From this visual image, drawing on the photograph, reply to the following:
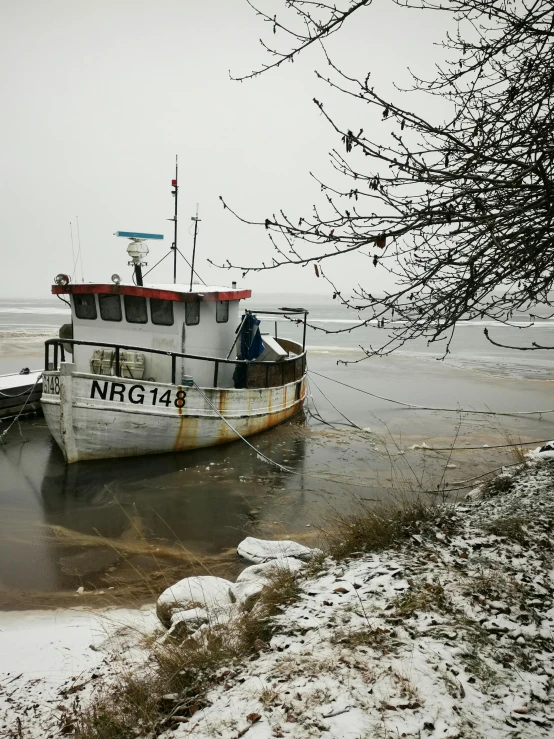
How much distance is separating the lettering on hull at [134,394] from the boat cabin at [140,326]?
1.68ft

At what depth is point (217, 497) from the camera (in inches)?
315

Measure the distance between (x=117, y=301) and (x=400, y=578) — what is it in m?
8.40

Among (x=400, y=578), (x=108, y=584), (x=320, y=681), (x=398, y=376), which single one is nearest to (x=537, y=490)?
(x=400, y=578)

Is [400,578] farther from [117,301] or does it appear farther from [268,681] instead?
[117,301]

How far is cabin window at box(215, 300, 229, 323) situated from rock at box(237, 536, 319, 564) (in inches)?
242

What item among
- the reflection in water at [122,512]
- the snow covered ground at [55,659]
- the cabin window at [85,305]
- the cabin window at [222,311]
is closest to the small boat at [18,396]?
the reflection in water at [122,512]

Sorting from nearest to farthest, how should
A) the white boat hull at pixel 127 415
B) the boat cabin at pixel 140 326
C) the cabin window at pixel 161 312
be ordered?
1. the white boat hull at pixel 127 415
2. the boat cabin at pixel 140 326
3. the cabin window at pixel 161 312

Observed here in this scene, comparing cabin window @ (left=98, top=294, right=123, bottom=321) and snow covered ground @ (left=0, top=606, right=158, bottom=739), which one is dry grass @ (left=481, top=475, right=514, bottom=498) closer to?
snow covered ground @ (left=0, top=606, right=158, bottom=739)

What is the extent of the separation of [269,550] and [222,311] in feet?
22.5

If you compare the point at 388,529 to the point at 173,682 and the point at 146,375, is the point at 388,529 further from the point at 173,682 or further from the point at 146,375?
the point at 146,375

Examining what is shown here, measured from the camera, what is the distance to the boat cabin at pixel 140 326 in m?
9.72

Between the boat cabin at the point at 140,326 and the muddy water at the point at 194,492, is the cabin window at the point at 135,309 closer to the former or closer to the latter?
the boat cabin at the point at 140,326

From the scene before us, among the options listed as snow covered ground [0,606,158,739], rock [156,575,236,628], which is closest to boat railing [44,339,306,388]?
snow covered ground [0,606,158,739]

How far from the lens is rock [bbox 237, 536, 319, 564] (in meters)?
A: 5.20
